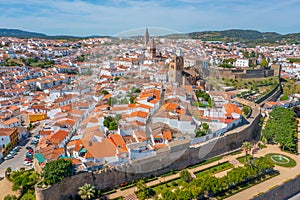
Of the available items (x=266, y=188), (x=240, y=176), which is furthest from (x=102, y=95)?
(x=266, y=188)

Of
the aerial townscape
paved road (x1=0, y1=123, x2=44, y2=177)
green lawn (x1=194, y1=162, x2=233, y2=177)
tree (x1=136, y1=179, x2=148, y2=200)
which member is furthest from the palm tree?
green lawn (x1=194, y1=162, x2=233, y2=177)

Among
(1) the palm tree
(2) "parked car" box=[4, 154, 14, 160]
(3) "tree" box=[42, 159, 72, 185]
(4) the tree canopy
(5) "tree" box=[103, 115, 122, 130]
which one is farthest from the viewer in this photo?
(4) the tree canopy

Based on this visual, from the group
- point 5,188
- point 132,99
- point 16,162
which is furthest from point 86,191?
point 16,162

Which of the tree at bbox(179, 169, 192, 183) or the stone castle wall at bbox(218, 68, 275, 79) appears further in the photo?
the stone castle wall at bbox(218, 68, 275, 79)

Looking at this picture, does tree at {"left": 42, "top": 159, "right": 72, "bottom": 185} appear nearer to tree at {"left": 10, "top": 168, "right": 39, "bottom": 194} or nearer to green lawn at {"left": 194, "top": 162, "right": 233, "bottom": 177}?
tree at {"left": 10, "top": 168, "right": 39, "bottom": 194}

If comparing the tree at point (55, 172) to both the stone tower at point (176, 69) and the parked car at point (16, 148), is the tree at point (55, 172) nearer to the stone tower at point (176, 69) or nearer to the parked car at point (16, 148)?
the parked car at point (16, 148)

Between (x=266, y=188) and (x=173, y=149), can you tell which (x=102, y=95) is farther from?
(x=266, y=188)

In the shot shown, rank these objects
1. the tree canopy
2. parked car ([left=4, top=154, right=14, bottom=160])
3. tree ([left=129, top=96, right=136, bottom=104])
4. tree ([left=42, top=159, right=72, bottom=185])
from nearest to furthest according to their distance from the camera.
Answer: tree ([left=42, top=159, right=72, bottom=185]), tree ([left=129, top=96, right=136, bottom=104]), parked car ([left=4, top=154, right=14, bottom=160]), the tree canopy

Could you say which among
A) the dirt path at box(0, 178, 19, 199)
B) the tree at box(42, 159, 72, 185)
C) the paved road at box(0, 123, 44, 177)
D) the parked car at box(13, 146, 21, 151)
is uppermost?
the tree at box(42, 159, 72, 185)
